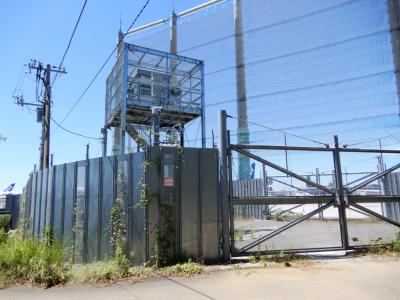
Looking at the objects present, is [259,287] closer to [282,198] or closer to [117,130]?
[282,198]

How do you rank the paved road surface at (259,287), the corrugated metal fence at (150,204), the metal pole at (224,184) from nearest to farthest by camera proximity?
the paved road surface at (259,287), the corrugated metal fence at (150,204), the metal pole at (224,184)

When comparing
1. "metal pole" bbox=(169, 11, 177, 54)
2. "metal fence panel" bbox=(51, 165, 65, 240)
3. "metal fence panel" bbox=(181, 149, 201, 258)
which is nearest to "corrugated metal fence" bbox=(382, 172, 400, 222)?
"metal fence panel" bbox=(181, 149, 201, 258)

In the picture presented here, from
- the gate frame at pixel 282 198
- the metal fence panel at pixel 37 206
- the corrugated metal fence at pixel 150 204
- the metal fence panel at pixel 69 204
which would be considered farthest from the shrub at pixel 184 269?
the metal fence panel at pixel 37 206

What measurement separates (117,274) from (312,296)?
344 centimetres

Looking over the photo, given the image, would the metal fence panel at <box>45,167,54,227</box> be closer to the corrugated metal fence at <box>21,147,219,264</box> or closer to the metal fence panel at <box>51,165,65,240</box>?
the metal fence panel at <box>51,165,65,240</box>

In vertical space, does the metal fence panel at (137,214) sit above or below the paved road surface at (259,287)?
above

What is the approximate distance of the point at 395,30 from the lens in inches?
721

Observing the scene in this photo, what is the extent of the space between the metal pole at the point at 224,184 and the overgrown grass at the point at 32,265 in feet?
10.8

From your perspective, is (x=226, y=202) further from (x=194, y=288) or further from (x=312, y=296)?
(x=312, y=296)

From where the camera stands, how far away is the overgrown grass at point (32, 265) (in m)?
6.68

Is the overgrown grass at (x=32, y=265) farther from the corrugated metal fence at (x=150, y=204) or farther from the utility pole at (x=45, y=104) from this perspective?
the utility pole at (x=45, y=104)

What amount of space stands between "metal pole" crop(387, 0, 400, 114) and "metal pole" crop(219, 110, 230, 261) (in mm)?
13048

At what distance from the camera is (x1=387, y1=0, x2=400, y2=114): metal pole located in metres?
18.0

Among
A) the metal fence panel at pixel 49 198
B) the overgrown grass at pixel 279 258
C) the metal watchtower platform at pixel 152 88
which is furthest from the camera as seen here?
the metal watchtower platform at pixel 152 88
